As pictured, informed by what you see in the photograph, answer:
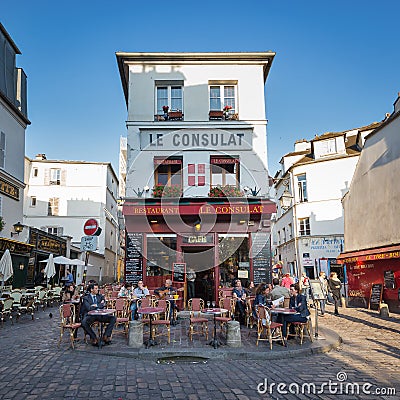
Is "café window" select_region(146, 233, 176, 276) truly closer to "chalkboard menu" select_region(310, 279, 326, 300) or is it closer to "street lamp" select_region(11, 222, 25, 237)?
"chalkboard menu" select_region(310, 279, 326, 300)

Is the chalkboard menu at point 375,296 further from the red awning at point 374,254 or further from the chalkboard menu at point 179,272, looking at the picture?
the chalkboard menu at point 179,272

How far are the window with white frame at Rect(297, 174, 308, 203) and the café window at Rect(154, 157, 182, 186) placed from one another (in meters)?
14.5

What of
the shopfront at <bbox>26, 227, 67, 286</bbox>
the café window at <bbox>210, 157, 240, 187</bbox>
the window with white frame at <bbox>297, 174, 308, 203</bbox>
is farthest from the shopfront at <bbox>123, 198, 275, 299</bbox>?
the window with white frame at <bbox>297, 174, 308, 203</bbox>

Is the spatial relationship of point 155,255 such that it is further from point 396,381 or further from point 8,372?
point 396,381

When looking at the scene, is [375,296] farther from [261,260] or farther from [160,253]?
[160,253]

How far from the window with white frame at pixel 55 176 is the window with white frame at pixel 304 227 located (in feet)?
68.8

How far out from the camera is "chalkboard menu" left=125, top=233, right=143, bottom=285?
50.4 feet

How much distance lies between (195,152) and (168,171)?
1.49 m

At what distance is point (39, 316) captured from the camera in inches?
563

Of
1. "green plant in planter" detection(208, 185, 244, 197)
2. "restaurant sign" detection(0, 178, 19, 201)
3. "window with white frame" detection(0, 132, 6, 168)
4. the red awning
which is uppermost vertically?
"window with white frame" detection(0, 132, 6, 168)

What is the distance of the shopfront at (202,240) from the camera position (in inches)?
611

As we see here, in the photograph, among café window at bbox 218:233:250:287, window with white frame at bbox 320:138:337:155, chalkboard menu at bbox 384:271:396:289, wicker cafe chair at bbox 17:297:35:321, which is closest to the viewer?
wicker cafe chair at bbox 17:297:35:321

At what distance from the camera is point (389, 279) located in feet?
48.4

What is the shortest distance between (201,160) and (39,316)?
911 centimetres
